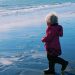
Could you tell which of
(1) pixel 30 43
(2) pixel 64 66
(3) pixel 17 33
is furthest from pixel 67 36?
(2) pixel 64 66

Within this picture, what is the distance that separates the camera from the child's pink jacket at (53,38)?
22.9ft

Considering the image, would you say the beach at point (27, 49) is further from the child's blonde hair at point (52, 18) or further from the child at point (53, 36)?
the child's blonde hair at point (52, 18)

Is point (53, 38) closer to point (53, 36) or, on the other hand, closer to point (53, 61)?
point (53, 36)

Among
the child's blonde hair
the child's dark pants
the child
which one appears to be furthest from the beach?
the child's blonde hair

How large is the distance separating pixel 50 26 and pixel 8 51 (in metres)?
2.93

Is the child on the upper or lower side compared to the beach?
upper

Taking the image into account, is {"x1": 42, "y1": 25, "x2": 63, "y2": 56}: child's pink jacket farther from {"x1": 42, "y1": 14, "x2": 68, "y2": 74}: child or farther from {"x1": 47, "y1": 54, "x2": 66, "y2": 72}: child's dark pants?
{"x1": 47, "y1": 54, "x2": 66, "y2": 72}: child's dark pants

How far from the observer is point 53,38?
276 inches

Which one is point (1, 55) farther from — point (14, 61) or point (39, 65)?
point (39, 65)

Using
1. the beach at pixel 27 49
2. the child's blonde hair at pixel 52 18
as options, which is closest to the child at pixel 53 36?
the child's blonde hair at pixel 52 18

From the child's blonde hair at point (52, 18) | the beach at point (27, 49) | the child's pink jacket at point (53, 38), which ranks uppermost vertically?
the child's blonde hair at point (52, 18)

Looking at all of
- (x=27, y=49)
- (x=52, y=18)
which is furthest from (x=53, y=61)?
(x=27, y=49)

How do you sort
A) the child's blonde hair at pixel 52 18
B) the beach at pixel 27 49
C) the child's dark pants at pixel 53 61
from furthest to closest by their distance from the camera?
1. the beach at pixel 27 49
2. the child's dark pants at pixel 53 61
3. the child's blonde hair at pixel 52 18

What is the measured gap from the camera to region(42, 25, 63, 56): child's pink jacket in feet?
22.9
